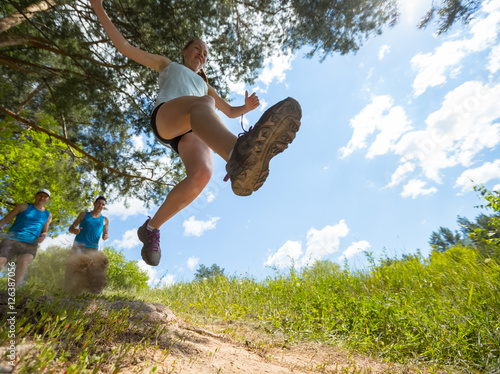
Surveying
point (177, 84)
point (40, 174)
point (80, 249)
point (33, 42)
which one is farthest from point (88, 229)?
point (177, 84)

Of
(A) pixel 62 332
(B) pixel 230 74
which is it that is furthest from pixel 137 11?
(A) pixel 62 332

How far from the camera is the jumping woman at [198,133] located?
4.47 ft

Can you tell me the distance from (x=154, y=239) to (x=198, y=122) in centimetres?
98

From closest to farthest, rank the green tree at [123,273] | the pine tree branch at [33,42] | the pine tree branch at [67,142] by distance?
the pine tree branch at [33,42]
the pine tree branch at [67,142]
the green tree at [123,273]

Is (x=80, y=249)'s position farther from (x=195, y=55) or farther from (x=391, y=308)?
(x=391, y=308)

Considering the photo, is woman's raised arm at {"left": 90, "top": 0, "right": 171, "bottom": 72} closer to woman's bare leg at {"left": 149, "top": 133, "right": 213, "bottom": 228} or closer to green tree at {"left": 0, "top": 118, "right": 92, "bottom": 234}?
woman's bare leg at {"left": 149, "top": 133, "right": 213, "bottom": 228}

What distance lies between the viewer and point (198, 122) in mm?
1476

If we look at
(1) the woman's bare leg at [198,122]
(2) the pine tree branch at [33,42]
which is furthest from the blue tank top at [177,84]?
(2) the pine tree branch at [33,42]

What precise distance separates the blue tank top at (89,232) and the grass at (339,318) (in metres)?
1.59

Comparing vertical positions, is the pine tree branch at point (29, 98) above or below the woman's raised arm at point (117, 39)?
above

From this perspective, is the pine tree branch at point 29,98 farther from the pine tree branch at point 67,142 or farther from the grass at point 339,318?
the grass at point 339,318

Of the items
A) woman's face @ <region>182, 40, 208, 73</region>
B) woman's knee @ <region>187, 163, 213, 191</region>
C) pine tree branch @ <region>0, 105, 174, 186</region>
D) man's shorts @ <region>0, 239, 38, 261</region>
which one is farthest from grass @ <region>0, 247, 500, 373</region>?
pine tree branch @ <region>0, 105, 174, 186</region>

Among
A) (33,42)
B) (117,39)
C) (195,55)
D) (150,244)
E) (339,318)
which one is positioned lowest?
(150,244)

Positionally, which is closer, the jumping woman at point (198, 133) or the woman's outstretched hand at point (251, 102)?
the jumping woman at point (198, 133)
